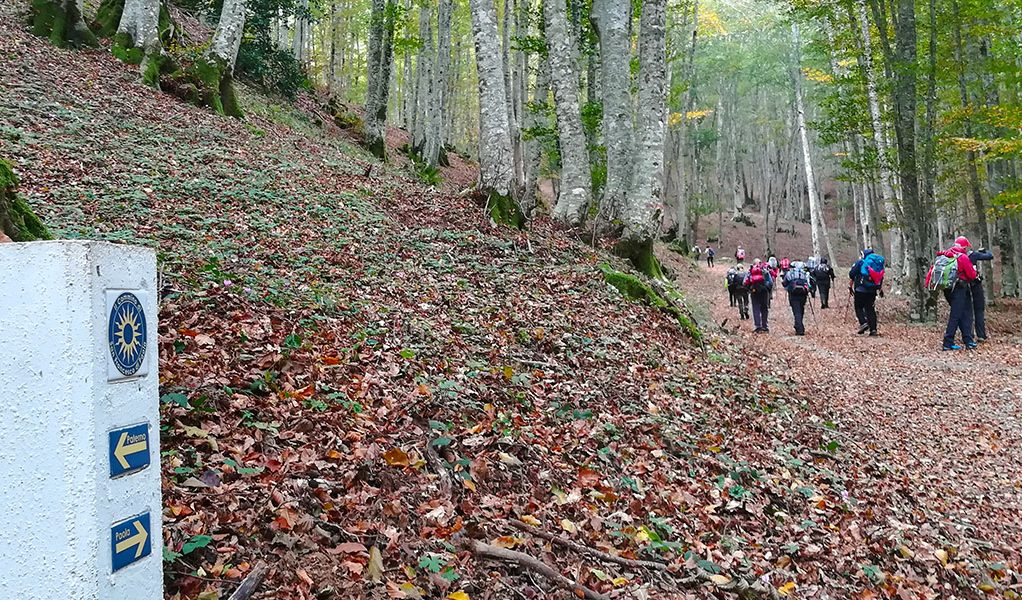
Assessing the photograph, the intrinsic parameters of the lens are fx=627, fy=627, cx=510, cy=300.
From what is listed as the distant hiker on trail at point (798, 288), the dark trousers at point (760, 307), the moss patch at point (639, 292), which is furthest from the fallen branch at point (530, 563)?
the distant hiker on trail at point (798, 288)

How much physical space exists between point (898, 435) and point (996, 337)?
341 inches

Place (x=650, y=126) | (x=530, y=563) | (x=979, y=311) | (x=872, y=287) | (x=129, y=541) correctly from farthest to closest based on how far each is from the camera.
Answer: (x=872, y=287)
(x=979, y=311)
(x=650, y=126)
(x=530, y=563)
(x=129, y=541)

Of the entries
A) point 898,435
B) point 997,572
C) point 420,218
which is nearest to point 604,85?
point 420,218

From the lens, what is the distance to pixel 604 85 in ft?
38.9

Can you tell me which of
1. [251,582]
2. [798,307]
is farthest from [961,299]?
[251,582]

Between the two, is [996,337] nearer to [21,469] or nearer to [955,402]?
[955,402]

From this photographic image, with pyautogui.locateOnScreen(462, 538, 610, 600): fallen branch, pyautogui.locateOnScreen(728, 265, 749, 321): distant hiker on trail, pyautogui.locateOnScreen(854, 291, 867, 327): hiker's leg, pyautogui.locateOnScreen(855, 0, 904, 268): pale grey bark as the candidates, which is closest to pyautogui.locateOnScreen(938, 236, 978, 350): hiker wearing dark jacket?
pyautogui.locateOnScreen(854, 291, 867, 327): hiker's leg

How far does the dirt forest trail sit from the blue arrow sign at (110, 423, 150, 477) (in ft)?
18.2

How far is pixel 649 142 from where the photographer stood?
10180 millimetres

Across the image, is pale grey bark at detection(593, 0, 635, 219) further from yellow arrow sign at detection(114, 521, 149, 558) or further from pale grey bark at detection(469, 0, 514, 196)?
yellow arrow sign at detection(114, 521, 149, 558)

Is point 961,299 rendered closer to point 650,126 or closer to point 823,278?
point 823,278

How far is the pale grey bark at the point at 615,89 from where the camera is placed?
1119 cm

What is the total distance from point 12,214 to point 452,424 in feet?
9.70

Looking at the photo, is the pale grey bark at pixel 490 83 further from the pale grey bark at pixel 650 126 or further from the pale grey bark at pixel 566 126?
the pale grey bark at pixel 566 126
